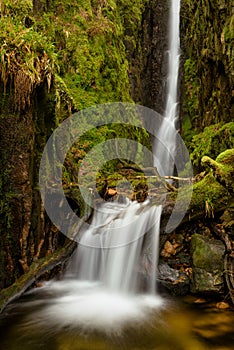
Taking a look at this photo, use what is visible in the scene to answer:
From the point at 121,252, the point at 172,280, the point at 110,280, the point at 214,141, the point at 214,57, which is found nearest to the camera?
the point at 172,280

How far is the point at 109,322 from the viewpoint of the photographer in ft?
11.0

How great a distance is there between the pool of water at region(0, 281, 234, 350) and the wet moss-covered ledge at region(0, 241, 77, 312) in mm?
126

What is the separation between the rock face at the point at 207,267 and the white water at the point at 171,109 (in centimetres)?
826

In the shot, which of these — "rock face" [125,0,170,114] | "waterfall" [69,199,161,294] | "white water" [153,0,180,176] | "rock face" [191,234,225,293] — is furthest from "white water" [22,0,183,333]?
"rock face" [125,0,170,114]

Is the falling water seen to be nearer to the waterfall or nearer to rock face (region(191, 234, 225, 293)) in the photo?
the waterfall

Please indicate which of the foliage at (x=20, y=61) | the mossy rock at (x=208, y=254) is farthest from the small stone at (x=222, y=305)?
the foliage at (x=20, y=61)

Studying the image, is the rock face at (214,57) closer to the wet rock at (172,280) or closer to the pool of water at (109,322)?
the wet rock at (172,280)

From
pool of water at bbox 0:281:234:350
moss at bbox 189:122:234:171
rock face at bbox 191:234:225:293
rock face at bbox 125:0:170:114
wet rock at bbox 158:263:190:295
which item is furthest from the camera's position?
rock face at bbox 125:0:170:114

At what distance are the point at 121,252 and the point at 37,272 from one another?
4.82ft

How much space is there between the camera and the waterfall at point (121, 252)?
4523mm

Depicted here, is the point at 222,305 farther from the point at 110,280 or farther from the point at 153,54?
the point at 153,54

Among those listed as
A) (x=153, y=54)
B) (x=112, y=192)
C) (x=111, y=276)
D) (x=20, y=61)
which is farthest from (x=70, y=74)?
(x=153, y=54)

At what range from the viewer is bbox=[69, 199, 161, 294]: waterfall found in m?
4.52

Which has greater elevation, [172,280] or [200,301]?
[172,280]
